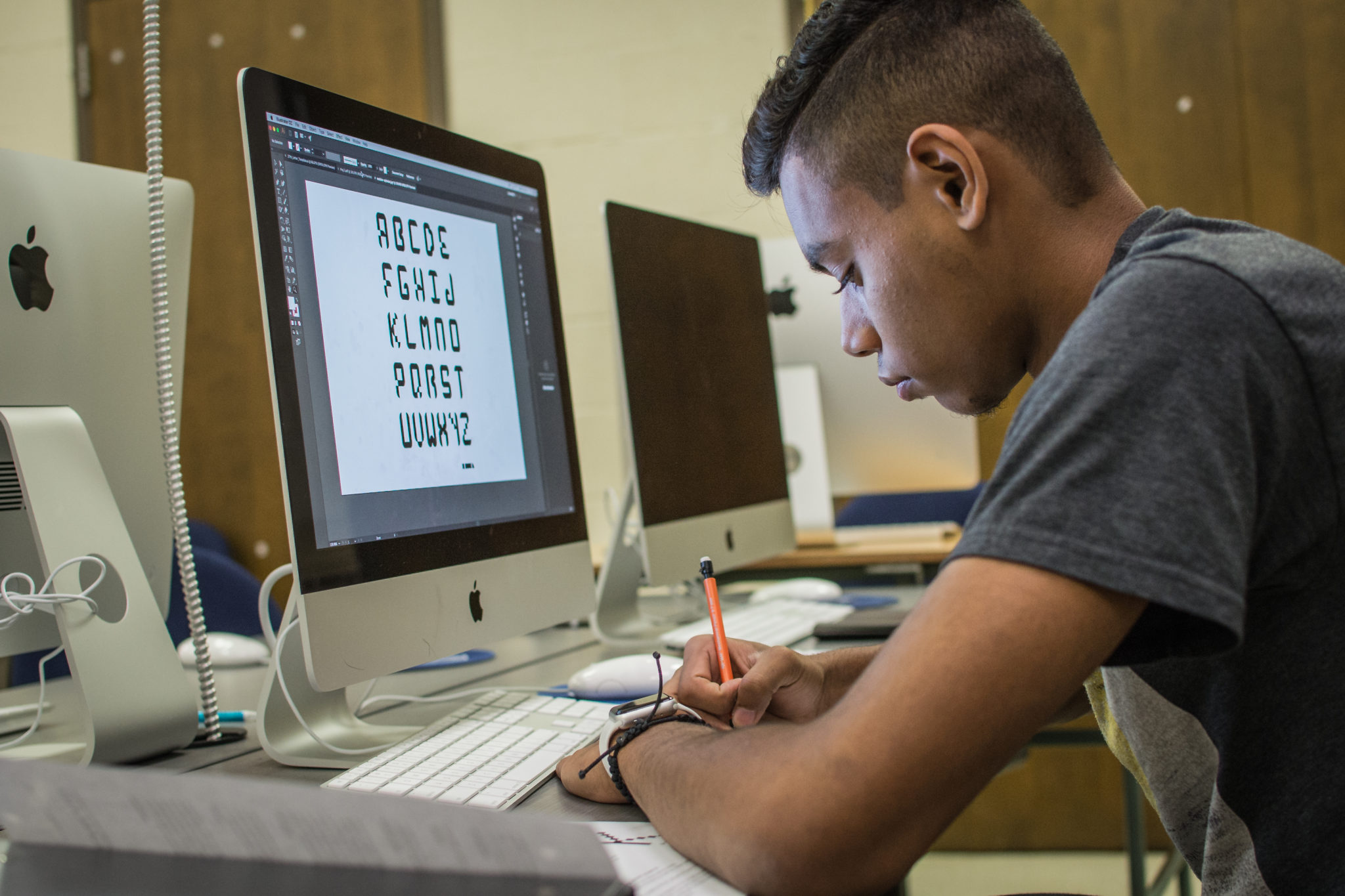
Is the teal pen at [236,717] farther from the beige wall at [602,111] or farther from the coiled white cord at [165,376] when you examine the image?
the beige wall at [602,111]

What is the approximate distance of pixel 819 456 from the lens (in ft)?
A: 6.62

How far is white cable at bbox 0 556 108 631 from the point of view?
2.79 ft

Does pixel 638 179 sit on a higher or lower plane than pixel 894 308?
→ higher

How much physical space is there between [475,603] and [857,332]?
0.44 m

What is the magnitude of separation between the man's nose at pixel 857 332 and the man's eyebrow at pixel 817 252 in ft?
0.17

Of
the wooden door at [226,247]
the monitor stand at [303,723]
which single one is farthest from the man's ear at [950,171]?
the wooden door at [226,247]

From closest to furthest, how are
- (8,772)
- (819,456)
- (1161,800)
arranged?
1. (8,772)
2. (1161,800)
3. (819,456)

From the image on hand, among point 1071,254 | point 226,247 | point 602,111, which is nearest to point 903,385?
point 1071,254

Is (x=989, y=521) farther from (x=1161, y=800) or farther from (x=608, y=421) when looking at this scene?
(x=608, y=421)

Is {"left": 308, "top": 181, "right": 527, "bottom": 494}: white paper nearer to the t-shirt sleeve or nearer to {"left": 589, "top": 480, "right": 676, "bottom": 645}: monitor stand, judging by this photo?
{"left": 589, "top": 480, "right": 676, "bottom": 645}: monitor stand

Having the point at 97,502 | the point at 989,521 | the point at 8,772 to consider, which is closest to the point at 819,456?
the point at 97,502

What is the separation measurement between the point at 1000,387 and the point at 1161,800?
326mm

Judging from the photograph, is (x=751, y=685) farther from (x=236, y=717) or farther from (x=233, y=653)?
(x=233, y=653)

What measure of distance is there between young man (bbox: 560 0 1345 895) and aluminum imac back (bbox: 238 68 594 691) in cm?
24
